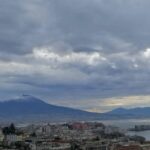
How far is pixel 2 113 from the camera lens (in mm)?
143750

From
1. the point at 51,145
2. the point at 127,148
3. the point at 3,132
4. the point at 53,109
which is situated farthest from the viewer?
the point at 53,109

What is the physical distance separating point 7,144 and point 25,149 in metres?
4.27

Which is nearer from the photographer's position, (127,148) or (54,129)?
(127,148)

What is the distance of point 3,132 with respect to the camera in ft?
157

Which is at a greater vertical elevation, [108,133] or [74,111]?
[74,111]

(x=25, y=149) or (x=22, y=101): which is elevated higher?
(x=22, y=101)

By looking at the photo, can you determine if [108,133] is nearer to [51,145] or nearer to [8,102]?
[51,145]

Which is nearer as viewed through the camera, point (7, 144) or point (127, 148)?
point (127, 148)

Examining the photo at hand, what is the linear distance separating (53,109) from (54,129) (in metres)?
100

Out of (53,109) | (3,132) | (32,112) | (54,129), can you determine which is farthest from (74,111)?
(3,132)

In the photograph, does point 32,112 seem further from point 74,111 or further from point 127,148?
point 127,148

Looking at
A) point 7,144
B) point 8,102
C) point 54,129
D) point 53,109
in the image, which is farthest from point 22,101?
point 7,144

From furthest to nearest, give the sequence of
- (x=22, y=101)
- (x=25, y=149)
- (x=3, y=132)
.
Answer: (x=22, y=101) → (x=3, y=132) → (x=25, y=149)

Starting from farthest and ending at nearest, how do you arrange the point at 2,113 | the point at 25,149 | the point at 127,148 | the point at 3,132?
the point at 2,113
the point at 3,132
the point at 25,149
the point at 127,148
